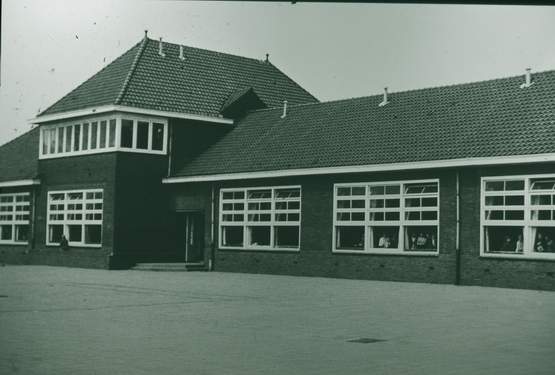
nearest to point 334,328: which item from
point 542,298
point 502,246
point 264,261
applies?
point 542,298

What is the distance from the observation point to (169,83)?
30.2 metres

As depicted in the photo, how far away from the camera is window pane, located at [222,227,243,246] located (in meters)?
26.8

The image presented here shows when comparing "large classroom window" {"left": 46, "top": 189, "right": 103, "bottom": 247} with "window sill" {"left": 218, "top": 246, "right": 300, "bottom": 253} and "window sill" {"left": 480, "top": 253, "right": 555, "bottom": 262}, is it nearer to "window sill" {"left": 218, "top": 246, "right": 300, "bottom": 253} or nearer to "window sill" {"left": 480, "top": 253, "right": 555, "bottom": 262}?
"window sill" {"left": 218, "top": 246, "right": 300, "bottom": 253}

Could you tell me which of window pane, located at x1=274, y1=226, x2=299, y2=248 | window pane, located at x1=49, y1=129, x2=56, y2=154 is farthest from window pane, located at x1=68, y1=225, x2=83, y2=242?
window pane, located at x1=274, y1=226, x2=299, y2=248

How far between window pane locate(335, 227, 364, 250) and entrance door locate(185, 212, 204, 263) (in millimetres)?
6638

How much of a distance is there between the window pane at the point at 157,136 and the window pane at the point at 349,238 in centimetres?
824

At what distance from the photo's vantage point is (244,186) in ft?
86.4

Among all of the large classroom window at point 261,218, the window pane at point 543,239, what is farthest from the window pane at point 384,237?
the window pane at point 543,239

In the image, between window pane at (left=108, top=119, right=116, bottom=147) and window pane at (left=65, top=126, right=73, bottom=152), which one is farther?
window pane at (left=65, top=126, right=73, bottom=152)

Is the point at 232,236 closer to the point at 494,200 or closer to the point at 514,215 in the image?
the point at 494,200

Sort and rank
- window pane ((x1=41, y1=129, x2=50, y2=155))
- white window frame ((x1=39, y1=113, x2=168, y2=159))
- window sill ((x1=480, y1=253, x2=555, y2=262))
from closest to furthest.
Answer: window sill ((x1=480, y1=253, x2=555, y2=262)) → white window frame ((x1=39, y1=113, x2=168, y2=159)) → window pane ((x1=41, y1=129, x2=50, y2=155))

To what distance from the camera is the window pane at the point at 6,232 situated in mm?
33219

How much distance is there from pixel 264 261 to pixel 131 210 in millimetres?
5457

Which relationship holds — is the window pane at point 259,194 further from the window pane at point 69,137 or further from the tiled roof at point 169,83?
the window pane at point 69,137
